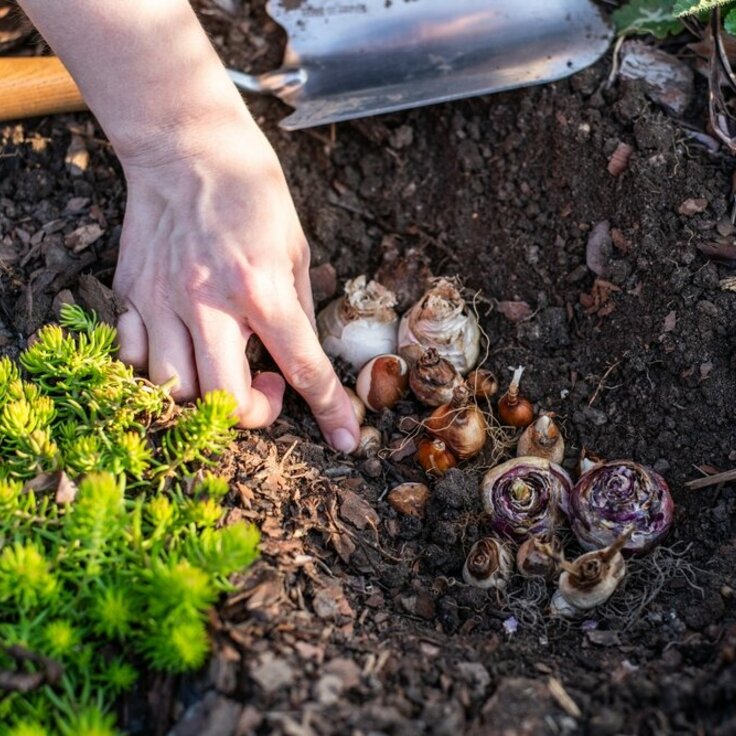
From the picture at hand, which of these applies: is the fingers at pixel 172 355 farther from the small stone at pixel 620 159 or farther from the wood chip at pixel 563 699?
the small stone at pixel 620 159

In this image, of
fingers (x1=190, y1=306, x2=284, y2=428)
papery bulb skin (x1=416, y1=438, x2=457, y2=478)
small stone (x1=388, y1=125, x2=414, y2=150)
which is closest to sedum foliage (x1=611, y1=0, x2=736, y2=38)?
small stone (x1=388, y1=125, x2=414, y2=150)

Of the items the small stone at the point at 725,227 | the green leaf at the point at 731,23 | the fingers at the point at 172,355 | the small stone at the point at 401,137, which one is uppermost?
the green leaf at the point at 731,23

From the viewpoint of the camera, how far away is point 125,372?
1620 mm

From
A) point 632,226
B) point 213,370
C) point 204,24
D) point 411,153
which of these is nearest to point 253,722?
point 213,370

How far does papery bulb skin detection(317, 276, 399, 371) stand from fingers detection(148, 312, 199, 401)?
405 mm

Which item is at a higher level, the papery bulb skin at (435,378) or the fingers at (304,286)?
the fingers at (304,286)

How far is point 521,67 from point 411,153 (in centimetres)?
37

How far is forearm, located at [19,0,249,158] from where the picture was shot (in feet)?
5.78

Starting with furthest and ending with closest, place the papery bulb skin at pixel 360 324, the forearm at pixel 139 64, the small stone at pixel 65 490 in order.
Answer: the papery bulb skin at pixel 360 324, the forearm at pixel 139 64, the small stone at pixel 65 490

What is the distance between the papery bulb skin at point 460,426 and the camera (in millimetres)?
1848

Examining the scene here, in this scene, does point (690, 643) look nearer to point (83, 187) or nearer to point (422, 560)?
point (422, 560)

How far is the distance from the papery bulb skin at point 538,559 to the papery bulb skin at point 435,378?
1.31 feet

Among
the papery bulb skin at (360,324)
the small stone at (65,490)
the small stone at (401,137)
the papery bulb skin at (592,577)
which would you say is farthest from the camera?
the small stone at (401,137)

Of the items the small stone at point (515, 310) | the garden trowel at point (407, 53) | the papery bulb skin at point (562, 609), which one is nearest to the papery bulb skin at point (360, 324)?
the small stone at point (515, 310)
